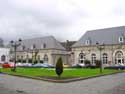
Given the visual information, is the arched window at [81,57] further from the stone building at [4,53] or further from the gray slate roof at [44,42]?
the stone building at [4,53]

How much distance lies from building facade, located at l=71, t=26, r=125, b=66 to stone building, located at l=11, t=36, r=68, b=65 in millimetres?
6184

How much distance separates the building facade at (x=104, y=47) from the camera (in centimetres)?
5728

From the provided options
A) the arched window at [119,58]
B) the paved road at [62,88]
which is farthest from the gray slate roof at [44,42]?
the paved road at [62,88]

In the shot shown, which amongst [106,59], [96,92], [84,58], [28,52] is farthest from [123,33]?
[96,92]

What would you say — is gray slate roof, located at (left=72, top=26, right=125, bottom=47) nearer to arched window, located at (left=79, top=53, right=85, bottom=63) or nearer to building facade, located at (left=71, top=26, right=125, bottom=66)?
building facade, located at (left=71, top=26, right=125, bottom=66)

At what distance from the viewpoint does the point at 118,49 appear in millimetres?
57344

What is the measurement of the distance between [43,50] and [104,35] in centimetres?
2137

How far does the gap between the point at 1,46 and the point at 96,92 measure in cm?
8648

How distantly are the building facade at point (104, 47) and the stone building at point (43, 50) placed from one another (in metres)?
6.18

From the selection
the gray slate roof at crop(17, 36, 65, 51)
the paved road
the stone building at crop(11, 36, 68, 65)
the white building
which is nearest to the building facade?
the stone building at crop(11, 36, 68, 65)

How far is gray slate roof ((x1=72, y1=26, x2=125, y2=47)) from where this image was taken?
5845 centimetres

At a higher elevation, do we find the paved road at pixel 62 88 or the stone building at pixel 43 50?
the stone building at pixel 43 50

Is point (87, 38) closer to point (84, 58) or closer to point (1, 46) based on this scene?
point (84, 58)

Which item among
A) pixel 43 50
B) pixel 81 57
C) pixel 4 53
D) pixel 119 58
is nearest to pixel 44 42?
pixel 43 50
